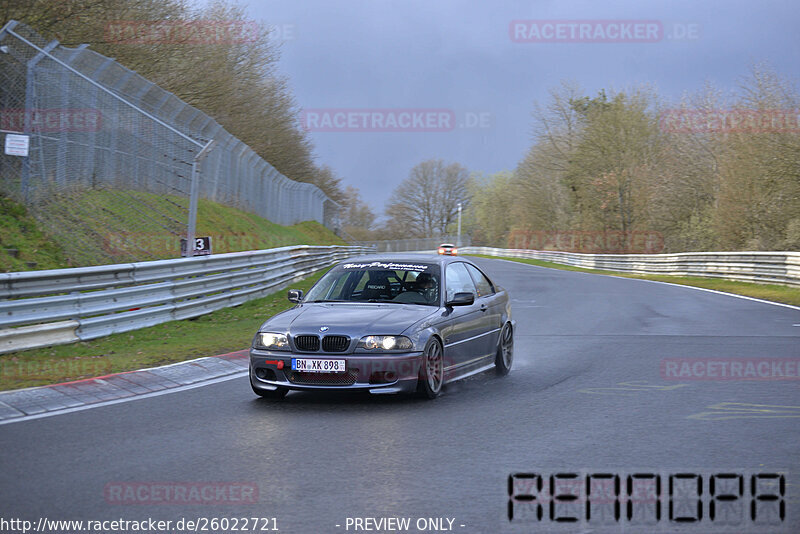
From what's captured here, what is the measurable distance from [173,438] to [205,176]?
21628 millimetres

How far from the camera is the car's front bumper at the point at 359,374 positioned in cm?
807

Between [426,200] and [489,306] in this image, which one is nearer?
Answer: [489,306]

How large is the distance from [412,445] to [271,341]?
230 cm

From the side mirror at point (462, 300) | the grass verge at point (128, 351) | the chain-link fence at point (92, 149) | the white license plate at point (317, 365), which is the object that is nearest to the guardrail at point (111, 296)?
the grass verge at point (128, 351)

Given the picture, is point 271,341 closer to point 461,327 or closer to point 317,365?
point 317,365

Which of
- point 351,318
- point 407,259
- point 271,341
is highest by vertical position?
point 407,259

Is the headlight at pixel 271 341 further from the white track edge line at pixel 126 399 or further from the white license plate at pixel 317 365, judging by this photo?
the white track edge line at pixel 126 399

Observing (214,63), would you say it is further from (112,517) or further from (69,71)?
(112,517)

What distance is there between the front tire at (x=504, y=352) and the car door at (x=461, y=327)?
49 cm

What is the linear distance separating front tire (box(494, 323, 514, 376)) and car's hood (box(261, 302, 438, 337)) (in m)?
1.67

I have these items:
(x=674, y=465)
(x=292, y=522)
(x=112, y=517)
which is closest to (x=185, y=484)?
(x=112, y=517)

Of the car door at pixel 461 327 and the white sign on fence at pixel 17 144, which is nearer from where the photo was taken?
the car door at pixel 461 327

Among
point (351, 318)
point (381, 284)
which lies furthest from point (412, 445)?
point (381, 284)

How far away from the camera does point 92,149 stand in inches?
745
